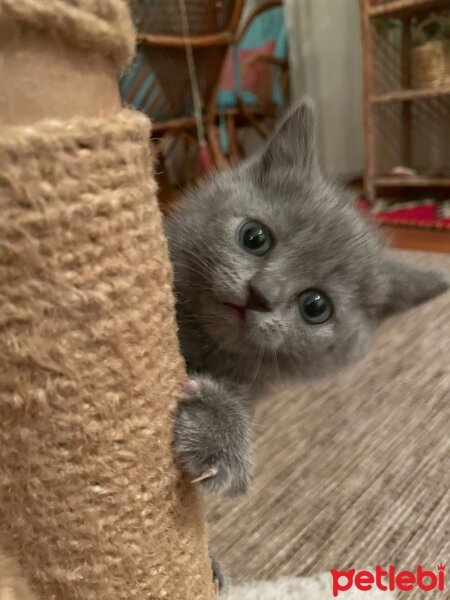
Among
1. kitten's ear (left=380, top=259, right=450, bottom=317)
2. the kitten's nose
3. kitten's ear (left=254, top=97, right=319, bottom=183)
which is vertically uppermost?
kitten's ear (left=254, top=97, right=319, bottom=183)

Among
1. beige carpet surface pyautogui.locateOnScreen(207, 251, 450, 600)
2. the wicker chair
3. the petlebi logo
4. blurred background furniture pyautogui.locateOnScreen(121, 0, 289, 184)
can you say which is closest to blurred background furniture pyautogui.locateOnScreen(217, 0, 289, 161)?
blurred background furniture pyautogui.locateOnScreen(121, 0, 289, 184)

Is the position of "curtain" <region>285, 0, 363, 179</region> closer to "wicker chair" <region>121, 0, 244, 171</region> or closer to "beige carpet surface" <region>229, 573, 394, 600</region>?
"wicker chair" <region>121, 0, 244, 171</region>

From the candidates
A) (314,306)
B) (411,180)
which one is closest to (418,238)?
(411,180)

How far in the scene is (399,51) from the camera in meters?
3.10

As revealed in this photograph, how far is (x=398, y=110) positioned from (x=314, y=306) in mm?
2861

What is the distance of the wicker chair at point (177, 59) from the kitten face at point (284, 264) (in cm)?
125

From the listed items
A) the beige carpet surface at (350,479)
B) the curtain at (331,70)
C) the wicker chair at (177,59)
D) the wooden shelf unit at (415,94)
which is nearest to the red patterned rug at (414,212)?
the curtain at (331,70)

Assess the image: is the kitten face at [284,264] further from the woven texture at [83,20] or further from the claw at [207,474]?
the woven texture at [83,20]

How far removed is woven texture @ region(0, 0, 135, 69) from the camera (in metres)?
0.35

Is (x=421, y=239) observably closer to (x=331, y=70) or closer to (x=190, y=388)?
(x=331, y=70)

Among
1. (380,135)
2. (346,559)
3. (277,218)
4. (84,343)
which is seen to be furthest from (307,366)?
(380,135)

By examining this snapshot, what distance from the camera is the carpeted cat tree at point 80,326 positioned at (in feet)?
1.25

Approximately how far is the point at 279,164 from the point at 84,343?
50 centimetres

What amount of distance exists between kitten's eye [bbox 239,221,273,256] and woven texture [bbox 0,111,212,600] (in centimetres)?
24
